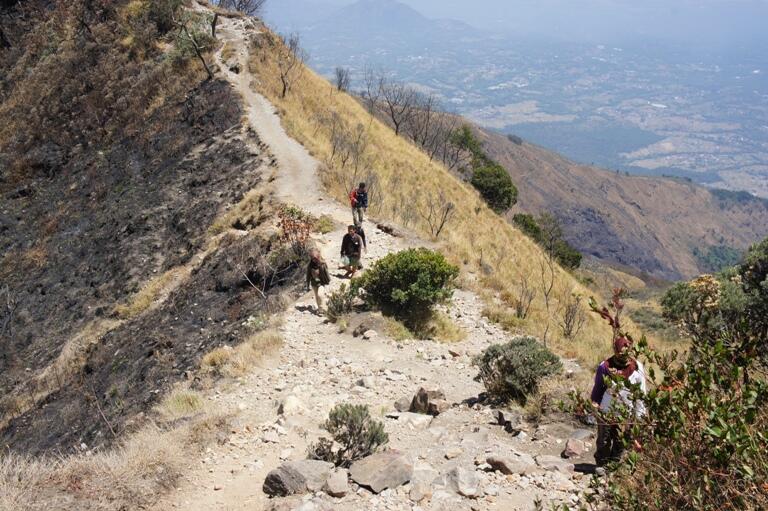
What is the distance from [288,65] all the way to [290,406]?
36775 mm

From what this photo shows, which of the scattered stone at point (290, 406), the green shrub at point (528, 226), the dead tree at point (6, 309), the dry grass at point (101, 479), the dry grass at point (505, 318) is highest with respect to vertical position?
the dry grass at point (101, 479)

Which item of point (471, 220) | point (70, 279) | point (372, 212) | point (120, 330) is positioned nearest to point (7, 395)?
point (120, 330)

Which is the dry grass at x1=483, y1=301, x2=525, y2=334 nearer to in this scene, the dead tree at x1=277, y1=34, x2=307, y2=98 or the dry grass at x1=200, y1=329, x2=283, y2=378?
the dry grass at x1=200, y1=329, x2=283, y2=378

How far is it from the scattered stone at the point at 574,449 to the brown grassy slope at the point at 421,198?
555 cm

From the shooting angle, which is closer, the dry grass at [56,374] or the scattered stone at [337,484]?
the scattered stone at [337,484]

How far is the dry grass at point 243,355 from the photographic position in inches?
447

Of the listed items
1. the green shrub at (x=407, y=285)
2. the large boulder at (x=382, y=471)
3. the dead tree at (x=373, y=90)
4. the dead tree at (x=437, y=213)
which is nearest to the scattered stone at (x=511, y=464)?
the large boulder at (x=382, y=471)

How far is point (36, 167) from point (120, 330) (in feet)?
63.4

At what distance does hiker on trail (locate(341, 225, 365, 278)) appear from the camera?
50.7 feet

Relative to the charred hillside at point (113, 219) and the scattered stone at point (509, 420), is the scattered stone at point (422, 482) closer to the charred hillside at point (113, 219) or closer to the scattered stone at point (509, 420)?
the scattered stone at point (509, 420)

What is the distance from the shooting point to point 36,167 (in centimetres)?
3288

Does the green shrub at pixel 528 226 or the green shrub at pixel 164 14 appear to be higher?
the green shrub at pixel 164 14

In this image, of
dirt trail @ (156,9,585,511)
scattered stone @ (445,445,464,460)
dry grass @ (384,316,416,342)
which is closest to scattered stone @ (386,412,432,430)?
dirt trail @ (156,9,585,511)

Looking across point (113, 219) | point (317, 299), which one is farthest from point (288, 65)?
point (317, 299)
